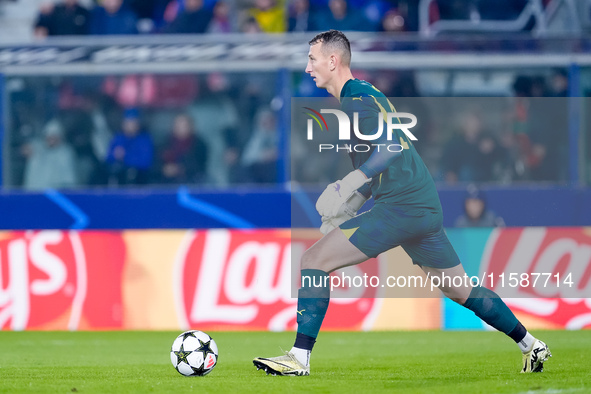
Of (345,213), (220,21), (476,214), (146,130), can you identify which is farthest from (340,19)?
(345,213)

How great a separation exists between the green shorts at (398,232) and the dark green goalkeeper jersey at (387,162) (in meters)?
0.05

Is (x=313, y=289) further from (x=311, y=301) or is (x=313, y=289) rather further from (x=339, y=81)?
(x=339, y=81)

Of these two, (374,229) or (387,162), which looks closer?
(387,162)

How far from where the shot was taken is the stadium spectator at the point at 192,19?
41.6ft

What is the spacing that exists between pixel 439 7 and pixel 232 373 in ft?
25.4

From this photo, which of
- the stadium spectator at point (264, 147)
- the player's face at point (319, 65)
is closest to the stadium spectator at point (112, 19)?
the stadium spectator at point (264, 147)

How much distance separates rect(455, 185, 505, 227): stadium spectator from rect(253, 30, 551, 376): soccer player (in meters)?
5.14

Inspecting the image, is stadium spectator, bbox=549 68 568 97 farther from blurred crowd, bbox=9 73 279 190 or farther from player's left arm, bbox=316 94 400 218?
player's left arm, bbox=316 94 400 218

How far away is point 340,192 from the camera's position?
5520 millimetres

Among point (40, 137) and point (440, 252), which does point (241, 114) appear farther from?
point (440, 252)

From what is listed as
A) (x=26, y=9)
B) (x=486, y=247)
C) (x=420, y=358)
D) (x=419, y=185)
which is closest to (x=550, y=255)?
(x=486, y=247)

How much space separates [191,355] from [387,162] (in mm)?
1733

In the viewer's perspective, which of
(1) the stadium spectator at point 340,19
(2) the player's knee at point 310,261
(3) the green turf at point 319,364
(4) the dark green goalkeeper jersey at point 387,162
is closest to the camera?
(3) the green turf at point 319,364

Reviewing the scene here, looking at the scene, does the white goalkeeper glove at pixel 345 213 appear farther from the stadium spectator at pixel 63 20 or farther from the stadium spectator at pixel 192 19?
the stadium spectator at pixel 63 20
